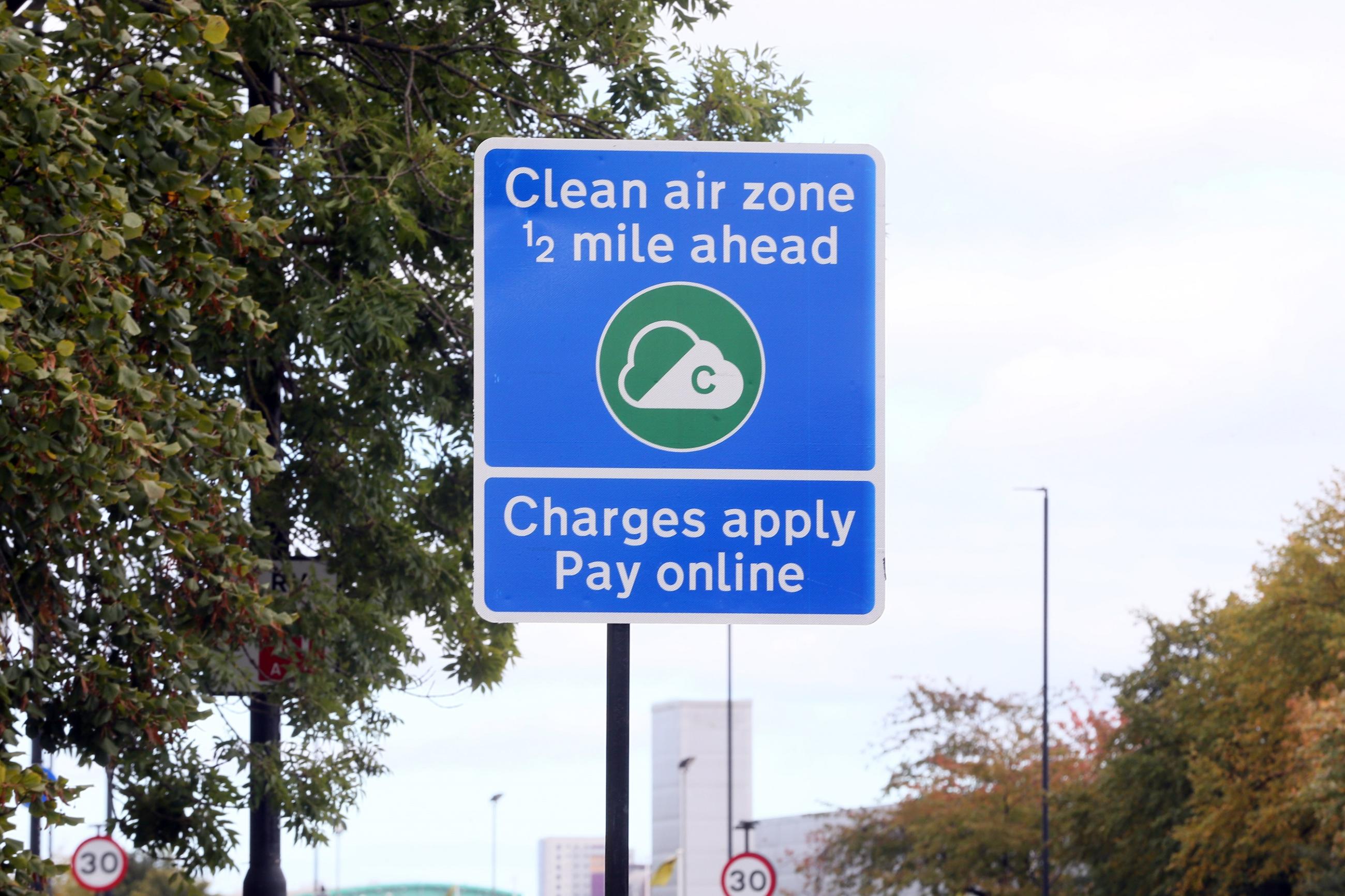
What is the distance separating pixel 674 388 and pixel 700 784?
75344mm

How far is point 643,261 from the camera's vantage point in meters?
3.89

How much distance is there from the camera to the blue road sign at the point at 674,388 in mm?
3818

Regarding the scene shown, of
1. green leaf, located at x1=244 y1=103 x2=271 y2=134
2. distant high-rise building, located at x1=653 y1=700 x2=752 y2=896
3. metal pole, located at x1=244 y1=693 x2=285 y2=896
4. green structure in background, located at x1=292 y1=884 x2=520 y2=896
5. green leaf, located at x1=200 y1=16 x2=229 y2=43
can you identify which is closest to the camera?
green leaf, located at x1=200 y1=16 x2=229 y2=43

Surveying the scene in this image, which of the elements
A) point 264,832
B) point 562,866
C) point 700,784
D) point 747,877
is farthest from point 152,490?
point 562,866

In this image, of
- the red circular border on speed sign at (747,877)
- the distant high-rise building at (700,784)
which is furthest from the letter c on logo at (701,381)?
the distant high-rise building at (700,784)

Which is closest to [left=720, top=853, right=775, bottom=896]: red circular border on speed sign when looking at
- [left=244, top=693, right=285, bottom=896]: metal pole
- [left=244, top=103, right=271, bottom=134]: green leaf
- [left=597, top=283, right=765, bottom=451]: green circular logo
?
[left=244, top=693, right=285, bottom=896]: metal pole

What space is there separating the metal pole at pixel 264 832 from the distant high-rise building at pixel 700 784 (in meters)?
59.0

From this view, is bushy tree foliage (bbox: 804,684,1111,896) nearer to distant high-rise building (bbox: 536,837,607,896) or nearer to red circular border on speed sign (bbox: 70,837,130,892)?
red circular border on speed sign (bbox: 70,837,130,892)

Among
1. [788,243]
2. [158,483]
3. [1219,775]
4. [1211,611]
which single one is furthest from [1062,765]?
[788,243]

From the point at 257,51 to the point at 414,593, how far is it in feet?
17.2

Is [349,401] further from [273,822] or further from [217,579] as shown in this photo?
[217,579]

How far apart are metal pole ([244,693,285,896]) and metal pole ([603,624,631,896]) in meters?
11.1

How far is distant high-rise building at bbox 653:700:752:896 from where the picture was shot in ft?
251

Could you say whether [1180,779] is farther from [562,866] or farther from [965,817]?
[562,866]
